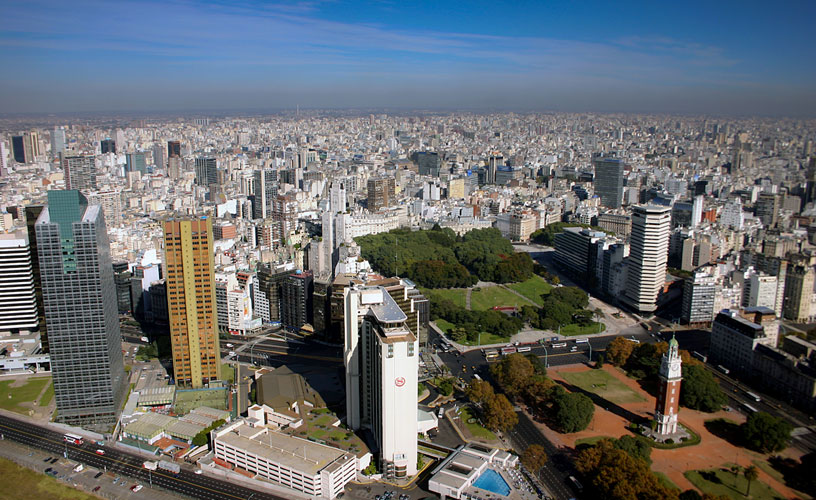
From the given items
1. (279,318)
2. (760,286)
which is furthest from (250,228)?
(760,286)

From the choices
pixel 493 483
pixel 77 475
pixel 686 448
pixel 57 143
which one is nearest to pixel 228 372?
pixel 77 475

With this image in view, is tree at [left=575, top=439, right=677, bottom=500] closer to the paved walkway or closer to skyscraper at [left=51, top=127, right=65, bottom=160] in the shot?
the paved walkway

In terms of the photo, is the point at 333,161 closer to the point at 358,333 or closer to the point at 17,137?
the point at 17,137

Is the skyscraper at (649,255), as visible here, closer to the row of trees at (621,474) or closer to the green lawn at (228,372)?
the row of trees at (621,474)

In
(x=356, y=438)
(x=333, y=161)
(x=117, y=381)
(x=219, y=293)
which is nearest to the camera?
(x=356, y=438)

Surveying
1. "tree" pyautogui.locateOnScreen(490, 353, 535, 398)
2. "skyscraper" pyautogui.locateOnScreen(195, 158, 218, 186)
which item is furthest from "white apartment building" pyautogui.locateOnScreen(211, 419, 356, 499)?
"skyscraper" pyautogui.locateOnScreen(195, 158, 218, 186)

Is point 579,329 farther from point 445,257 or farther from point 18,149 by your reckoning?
point 18,149
